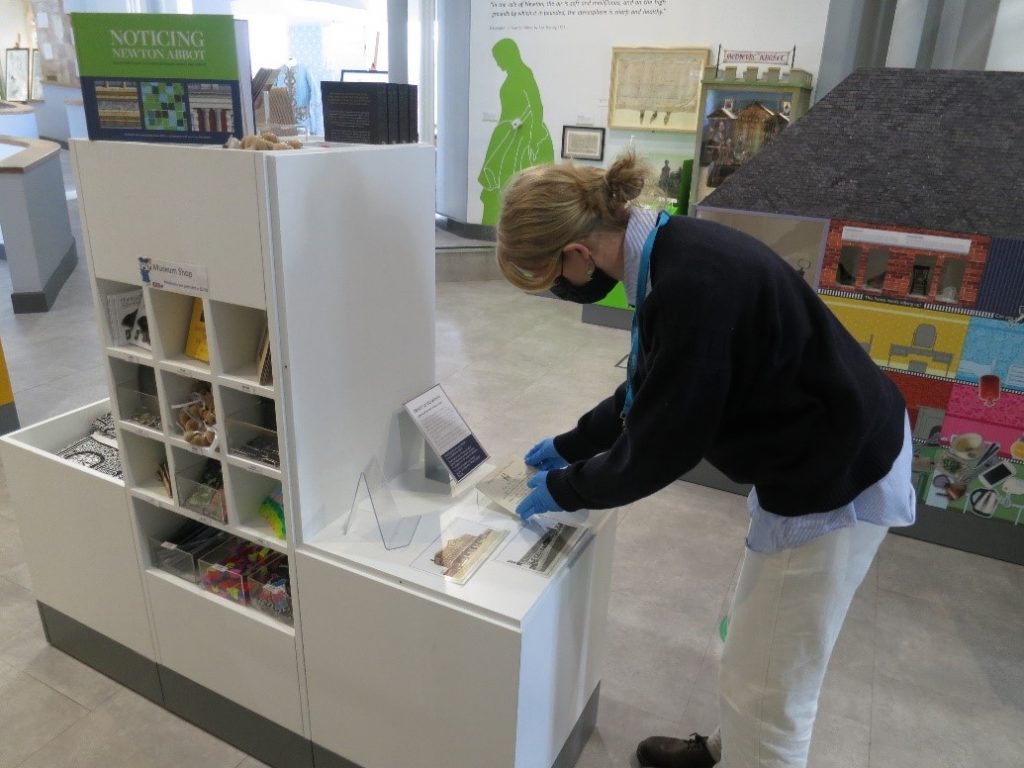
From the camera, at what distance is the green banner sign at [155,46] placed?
165 centimetres

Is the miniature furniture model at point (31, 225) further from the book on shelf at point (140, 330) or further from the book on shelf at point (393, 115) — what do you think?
the book on shelf at point (393, 115)

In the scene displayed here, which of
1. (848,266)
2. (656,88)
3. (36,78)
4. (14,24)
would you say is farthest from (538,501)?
(14,24)

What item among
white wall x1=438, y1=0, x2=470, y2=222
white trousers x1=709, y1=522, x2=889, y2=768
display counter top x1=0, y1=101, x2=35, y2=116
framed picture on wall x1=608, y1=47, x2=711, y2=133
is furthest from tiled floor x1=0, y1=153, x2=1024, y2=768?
display counter top x1=0, y1=101, x2=35, y2=116

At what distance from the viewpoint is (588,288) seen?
5.35 ft

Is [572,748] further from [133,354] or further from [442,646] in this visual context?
[133,354]

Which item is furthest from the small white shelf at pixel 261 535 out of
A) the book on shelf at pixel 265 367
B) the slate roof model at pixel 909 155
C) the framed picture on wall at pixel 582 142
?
the framed picture on wall at pixel 582 142

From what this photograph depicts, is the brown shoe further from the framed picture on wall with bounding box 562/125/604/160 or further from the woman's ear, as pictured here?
the framed picture on wall with bounding box 562/125/604/160

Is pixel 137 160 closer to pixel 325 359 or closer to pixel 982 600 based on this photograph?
pixel 325 359

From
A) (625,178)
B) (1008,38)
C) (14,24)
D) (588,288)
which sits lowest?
(588,288)

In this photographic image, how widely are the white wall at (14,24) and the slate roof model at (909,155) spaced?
15.1 meters

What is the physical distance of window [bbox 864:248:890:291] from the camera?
10.1ft

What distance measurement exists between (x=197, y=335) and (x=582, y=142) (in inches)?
225

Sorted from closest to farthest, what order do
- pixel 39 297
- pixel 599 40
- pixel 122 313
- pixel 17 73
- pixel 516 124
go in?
pixel 122 313 → pixel 39 297 → pixel 599 40 → pixel 516 124 → pixel 17 73

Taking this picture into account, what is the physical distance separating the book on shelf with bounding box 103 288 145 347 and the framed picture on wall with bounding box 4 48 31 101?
14886 mm
